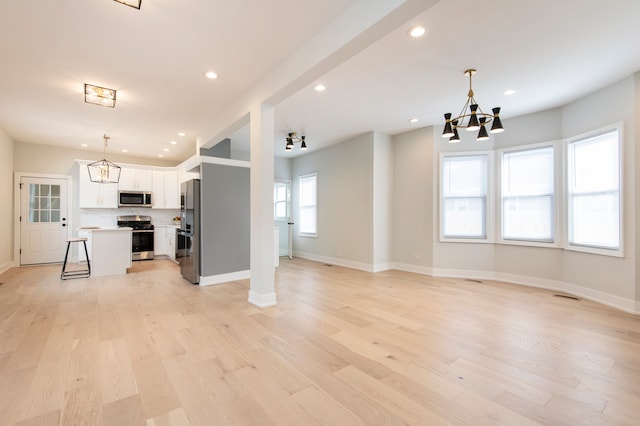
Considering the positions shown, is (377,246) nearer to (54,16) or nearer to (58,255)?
(54,16)

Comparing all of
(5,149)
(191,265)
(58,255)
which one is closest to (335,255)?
(191,265)

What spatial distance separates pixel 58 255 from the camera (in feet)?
22.7

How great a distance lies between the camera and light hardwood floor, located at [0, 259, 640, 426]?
1696mm

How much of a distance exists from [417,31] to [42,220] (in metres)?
8.65

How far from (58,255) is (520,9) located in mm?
9512

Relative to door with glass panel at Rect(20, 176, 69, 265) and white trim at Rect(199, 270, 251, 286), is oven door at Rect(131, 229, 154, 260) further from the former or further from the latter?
white trim at Rect(199, 270, 251, 286)

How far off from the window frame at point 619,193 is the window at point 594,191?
0.01 meters

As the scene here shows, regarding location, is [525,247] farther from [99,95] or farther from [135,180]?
[135,180]

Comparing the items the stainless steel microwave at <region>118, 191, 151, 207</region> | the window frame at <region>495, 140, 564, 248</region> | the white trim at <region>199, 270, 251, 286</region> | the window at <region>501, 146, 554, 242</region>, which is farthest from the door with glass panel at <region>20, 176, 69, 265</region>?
the window frame at <region>495, 140, 564, 248</region>

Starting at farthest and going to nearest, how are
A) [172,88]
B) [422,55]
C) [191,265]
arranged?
[191,265], [172,88], [422,55]

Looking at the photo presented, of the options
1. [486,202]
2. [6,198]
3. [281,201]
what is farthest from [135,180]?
[486,202]

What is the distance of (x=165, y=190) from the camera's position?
779cm

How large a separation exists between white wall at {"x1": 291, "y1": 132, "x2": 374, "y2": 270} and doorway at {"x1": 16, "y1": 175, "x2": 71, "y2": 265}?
5853 mm

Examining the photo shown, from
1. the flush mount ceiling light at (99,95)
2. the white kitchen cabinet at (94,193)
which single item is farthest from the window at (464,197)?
the white kitchen cabinet at (94,193)
